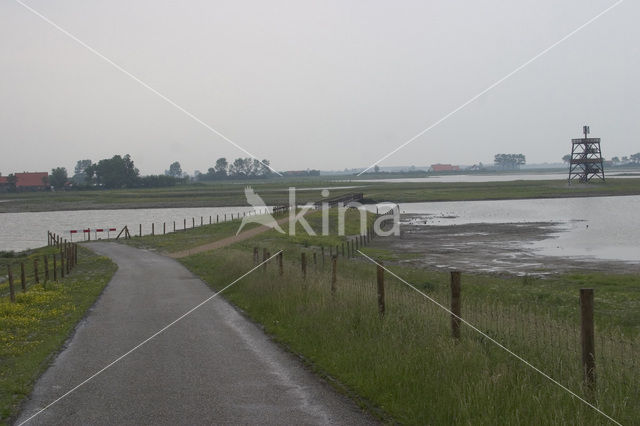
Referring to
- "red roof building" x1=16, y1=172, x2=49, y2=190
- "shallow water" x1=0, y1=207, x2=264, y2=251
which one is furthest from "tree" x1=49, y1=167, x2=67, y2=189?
"shallow water" x1=0, y1=207, x2=264, y2=251

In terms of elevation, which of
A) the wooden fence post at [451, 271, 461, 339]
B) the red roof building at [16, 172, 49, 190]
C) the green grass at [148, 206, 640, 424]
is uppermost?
the red roof building at [16, 172, 49, 190]

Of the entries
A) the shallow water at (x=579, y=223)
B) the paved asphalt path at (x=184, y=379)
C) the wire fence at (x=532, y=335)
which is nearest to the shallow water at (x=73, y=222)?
the shallow water at (x=579, y=223)

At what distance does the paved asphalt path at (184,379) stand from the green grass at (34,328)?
27cm

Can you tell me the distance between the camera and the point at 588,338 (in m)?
7.93

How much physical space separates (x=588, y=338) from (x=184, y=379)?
19.2 ft

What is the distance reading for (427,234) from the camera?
5503cm

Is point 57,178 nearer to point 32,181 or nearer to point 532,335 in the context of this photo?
point 32,181

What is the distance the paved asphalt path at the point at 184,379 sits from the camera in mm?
8055

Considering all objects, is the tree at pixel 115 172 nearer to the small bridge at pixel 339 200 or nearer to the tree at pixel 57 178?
the tree at pixel 57 178

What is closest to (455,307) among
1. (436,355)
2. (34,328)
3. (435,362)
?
(436,355)

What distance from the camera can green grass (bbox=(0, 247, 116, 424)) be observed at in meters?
9.61

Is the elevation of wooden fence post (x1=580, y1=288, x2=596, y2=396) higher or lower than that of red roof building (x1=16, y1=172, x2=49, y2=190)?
lower

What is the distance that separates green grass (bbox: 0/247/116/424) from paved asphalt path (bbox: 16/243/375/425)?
0.27 m

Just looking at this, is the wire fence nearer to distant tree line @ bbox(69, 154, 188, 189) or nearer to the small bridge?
the small bridge
